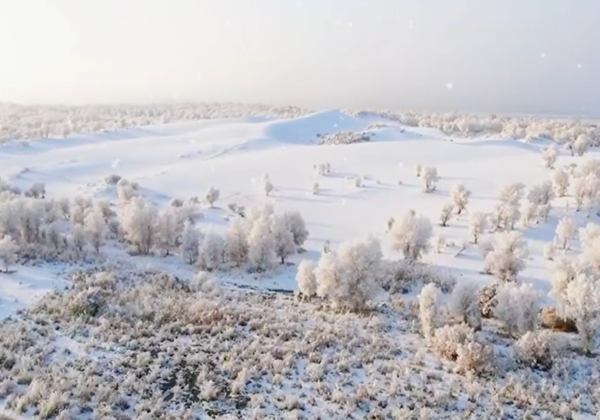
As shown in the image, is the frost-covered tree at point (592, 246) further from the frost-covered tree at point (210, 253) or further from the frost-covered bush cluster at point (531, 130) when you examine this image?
the frost-covered bush cluster at point (531, 130)

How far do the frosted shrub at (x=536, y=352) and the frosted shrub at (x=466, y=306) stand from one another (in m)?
2.55

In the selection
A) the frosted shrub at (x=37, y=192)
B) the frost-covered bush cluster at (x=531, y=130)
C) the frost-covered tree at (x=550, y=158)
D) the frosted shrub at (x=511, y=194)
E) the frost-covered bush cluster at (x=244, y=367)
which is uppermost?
the frost-covered bush cluster at (x=531, y=130)

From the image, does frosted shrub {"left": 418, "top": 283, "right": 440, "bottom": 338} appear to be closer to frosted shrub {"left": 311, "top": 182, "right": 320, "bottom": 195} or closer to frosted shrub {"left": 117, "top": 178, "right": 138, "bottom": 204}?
frosted shrub {"left": 311, "top": 182, "right": 320, "bottom": 195}

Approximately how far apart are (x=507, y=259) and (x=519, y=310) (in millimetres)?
7611

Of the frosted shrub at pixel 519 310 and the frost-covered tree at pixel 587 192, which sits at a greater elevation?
the frost-covered tree at pixel 587 192

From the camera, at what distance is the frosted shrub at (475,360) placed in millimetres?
13820

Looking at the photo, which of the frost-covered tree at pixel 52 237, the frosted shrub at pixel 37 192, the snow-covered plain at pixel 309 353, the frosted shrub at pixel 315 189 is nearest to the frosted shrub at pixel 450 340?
the snow-covered plain at pixel 309 353

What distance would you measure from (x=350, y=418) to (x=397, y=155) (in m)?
56.5

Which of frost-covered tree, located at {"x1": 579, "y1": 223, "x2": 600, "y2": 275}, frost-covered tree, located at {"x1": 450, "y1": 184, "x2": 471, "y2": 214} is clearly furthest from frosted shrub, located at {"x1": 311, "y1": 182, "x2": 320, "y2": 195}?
frost-covered tree, located at {"x1": 579, "y1": 223, "x2": 600, "y2": 275}

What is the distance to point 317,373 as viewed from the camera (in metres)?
13.5

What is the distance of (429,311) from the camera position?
1669 cm

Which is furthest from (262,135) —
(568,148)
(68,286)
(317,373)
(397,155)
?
(317,373)

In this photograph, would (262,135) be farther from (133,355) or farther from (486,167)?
(133,355)

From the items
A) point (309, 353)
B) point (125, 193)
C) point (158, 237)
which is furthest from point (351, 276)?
point (125, 193)
